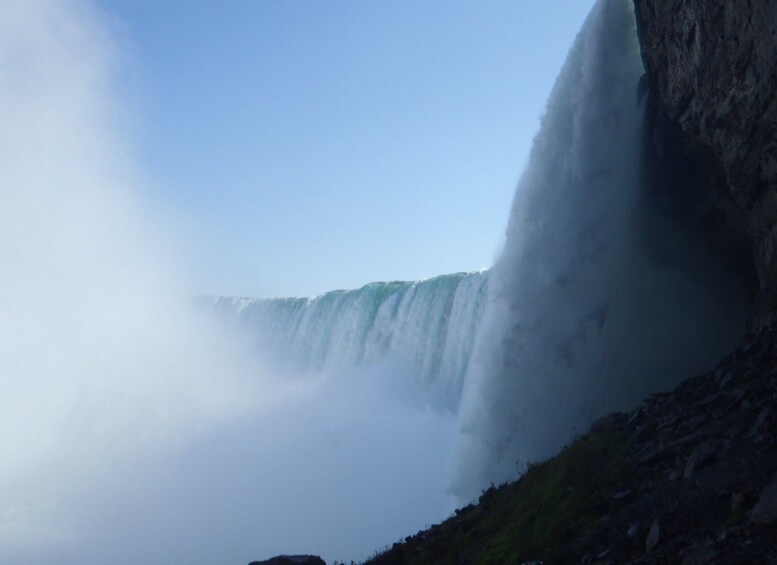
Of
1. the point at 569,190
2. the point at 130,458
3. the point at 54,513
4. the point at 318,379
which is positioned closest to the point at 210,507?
the point at 54,513

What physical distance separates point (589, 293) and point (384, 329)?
20500 mm

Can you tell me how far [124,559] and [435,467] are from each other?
1136cm

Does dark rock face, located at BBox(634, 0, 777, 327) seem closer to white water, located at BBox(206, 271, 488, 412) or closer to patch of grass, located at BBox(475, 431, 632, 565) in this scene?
patch of grass, located at BBox(475, 431, 632, 565)

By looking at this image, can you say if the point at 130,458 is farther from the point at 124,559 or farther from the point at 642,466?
the point at 642,466

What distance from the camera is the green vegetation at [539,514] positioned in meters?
8.30

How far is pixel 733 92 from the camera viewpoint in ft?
41.5

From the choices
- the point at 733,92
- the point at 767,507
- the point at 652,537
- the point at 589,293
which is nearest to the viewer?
the point at 767,507

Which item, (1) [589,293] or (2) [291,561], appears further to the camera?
(1) [589,293]

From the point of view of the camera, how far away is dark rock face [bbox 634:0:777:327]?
38.4ft

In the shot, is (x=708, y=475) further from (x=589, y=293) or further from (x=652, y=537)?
(x=589, y=293)

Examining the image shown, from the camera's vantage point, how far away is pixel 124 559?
22.0 metres

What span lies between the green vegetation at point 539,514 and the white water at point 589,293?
577 cm

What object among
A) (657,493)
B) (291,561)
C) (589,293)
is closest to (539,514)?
(657,493)

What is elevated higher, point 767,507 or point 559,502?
point 559,502
